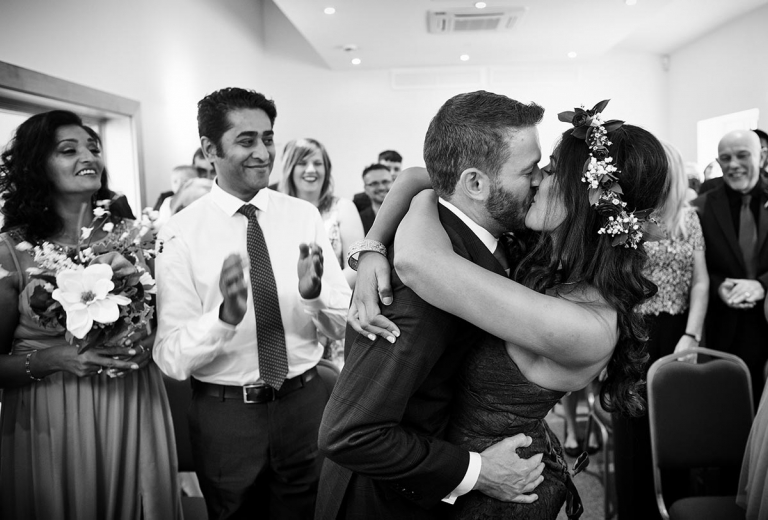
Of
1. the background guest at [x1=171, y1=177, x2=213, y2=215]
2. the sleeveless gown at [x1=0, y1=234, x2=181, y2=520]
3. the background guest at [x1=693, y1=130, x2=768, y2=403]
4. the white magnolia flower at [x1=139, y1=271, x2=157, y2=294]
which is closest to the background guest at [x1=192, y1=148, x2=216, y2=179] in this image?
the background guest at [x1=171, y1=177, x2=213, y2=215]

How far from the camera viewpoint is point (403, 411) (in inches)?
50.8

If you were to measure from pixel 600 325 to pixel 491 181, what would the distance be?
392mm

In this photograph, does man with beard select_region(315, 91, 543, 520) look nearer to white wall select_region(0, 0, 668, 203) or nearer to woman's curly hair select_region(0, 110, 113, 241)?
woman's curly hair select_region(0, 110, 113, 241)

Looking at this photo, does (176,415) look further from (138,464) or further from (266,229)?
(266,229)

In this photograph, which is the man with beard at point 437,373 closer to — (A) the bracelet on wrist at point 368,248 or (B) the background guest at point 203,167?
(A) the bracelet on wrist at point 368,248

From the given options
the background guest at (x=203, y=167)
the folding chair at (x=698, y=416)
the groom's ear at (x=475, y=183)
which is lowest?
the folding chair at (x=698, y=416)

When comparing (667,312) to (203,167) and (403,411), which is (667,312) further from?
(203,167)

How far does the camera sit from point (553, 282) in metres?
1.42

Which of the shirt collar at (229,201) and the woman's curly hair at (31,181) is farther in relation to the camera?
the shirt collar at (229,201)

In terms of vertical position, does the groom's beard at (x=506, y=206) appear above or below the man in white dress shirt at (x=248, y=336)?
above

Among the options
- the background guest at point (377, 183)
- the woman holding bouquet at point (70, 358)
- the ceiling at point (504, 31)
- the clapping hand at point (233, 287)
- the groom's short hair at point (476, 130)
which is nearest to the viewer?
the groom's short hair at point (476, 130)

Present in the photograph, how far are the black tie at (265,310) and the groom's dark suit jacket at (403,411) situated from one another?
66 centimetres

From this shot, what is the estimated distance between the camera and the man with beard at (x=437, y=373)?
1284 mm

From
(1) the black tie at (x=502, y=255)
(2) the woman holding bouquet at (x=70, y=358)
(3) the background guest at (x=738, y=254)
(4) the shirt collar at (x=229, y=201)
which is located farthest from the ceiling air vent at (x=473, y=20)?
(1) the black tie at (x=502, y=255)
